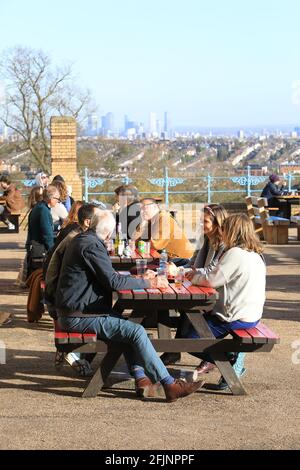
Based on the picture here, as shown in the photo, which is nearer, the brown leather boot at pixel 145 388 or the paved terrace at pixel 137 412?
the paved terrace at pixel 137 412

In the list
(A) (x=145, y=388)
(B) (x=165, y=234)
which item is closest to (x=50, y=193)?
(B) (x=165, y=234)

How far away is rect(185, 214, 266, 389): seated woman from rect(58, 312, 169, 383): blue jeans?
0.45 m

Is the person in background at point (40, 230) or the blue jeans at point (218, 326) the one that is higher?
the person in background at point (40, 230)

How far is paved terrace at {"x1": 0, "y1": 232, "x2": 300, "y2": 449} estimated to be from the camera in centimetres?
539

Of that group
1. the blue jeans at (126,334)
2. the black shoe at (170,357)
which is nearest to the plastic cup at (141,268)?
the black shoe at (170,357)

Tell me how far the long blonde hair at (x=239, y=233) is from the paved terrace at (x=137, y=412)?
1.01 m

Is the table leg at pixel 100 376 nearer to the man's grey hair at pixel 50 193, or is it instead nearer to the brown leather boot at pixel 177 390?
the brown leather boot at pixel 177 390

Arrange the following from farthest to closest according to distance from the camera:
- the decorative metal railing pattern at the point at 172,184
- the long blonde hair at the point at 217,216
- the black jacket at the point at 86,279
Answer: the decorative metal railing pattern at the point at 172,184, the long blonde hair at the point at 217,216, the black jacket at the point at 86,279

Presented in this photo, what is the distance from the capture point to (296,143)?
171 ft

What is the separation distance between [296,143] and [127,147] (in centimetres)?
1930

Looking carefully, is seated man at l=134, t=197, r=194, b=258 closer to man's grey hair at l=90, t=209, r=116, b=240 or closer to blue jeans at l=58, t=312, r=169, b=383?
man's grey hair at l=90, t=209, r=116, b=240

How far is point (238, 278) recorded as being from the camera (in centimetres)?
657

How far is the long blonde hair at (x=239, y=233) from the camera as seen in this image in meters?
6.54

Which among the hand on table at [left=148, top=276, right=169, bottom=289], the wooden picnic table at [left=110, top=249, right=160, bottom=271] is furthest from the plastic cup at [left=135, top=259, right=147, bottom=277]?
the wooden picnic table at [left=110, top=249, right=160, bottom=271]
